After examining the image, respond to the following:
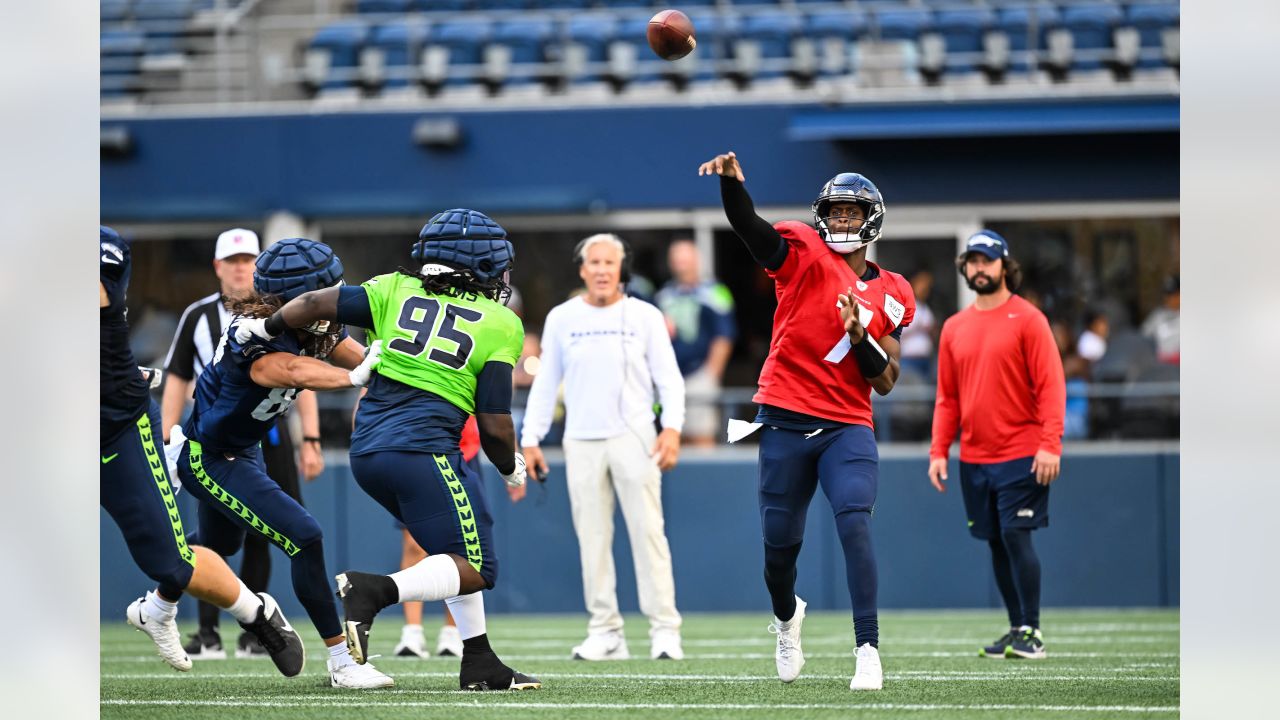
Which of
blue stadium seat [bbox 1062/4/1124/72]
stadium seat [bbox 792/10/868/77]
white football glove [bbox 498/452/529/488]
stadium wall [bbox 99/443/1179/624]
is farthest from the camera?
blue stadium seat [bbox 1062/4/1124/72]

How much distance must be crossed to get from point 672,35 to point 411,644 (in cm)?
351

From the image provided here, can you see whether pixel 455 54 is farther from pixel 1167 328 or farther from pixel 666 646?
pixel 666 646

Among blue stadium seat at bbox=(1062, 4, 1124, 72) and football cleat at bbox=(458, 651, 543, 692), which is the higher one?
blue stadium seat at bbox=(1062, 4, 1124, 72)

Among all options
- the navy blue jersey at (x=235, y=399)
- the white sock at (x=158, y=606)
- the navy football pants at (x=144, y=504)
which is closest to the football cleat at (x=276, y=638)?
the white sock at (x=158, y=606)

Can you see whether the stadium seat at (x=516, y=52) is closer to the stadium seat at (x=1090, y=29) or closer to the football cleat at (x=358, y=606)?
the stadium seat at (x=1090, y=29)

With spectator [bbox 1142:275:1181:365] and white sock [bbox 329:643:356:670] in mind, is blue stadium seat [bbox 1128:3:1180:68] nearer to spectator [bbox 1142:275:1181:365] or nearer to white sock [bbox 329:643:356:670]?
spectator [bbox 1142:275:1181:365]

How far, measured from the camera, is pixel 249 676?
269 inches

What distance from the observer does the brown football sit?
6418mm

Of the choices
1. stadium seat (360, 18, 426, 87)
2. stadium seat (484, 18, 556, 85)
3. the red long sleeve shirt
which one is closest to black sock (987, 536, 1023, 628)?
the red long sleeve shirt

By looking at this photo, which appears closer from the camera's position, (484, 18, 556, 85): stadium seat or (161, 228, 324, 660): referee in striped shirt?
(161, 228, 324, 660): referee in striped shirt

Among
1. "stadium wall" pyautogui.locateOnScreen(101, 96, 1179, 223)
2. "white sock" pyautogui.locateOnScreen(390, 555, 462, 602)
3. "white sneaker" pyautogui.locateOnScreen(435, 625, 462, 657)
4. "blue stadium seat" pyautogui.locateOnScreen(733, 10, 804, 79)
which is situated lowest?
"white sneaker" pyautogui.locateOnScreen(435, 625, 462, 657)

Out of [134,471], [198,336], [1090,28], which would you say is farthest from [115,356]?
[1090,28]

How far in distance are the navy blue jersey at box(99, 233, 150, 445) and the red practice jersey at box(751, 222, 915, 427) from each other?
2.25m

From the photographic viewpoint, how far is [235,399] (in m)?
6.15
